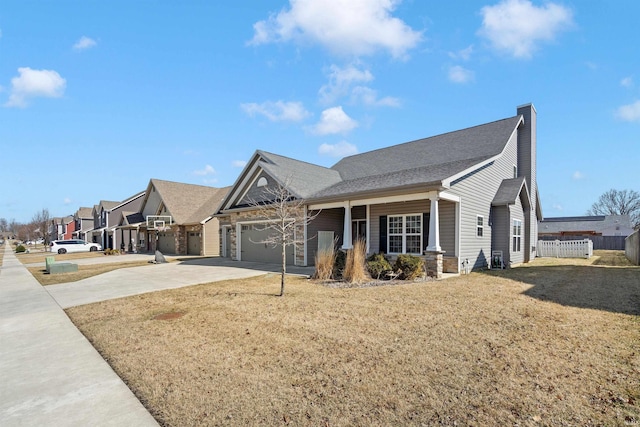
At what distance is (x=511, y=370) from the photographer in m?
4.04

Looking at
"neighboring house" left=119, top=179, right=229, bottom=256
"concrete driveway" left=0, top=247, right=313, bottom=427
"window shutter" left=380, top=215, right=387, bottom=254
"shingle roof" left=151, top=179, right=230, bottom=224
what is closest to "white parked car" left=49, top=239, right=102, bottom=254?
"neighboring house" left=119, top=179, right=229, bottom=256

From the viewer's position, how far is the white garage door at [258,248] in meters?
17.6

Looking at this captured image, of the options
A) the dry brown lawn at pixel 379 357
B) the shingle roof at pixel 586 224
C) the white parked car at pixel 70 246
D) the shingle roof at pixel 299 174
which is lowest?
the white parked car at pixel 70 246

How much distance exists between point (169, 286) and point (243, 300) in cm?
403

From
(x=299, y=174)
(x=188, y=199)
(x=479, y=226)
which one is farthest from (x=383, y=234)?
(x=188, y=199)

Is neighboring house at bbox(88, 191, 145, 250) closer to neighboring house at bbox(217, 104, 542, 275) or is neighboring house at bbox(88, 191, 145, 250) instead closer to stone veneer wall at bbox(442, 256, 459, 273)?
neighboring house at bbox(217, 104, 542, 275)

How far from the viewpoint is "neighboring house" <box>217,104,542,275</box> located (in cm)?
1270

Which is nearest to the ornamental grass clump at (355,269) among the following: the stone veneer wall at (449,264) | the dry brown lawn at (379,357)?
the dry brown lawn at (379,357)

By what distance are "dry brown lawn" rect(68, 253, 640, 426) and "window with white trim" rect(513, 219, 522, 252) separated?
28.1 ft

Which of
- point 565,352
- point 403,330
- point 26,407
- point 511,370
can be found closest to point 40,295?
point 26,407

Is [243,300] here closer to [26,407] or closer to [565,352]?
[26,407]

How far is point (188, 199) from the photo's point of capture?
29.6 m

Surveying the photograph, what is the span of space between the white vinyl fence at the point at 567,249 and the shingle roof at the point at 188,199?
2370 cm

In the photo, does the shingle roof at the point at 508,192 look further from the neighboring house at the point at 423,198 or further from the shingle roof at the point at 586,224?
the shingle roof at the point at 586,224
